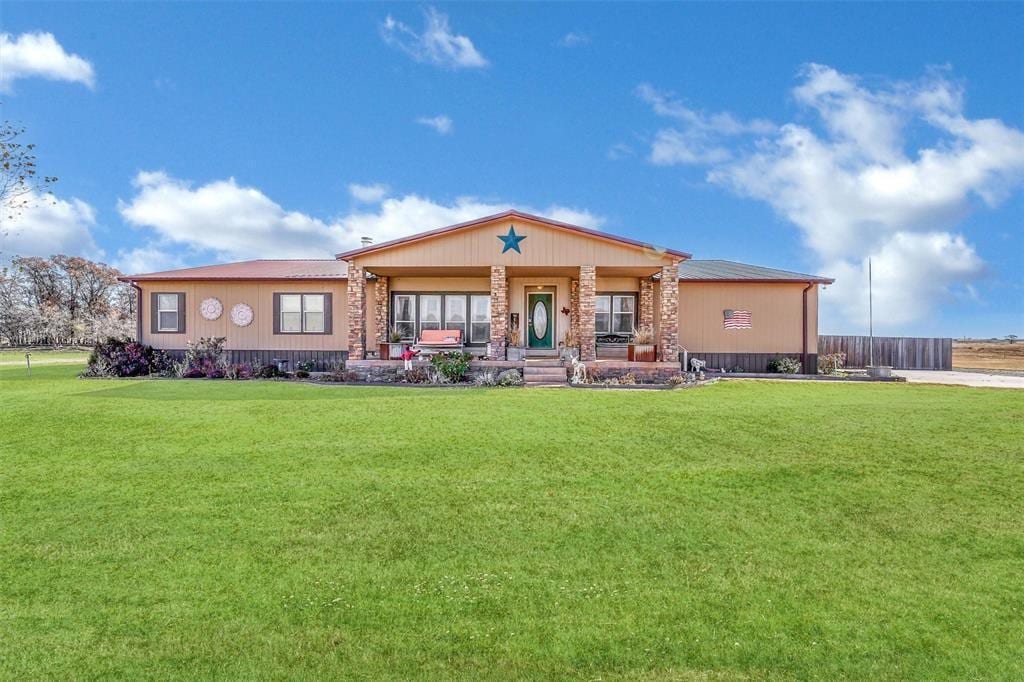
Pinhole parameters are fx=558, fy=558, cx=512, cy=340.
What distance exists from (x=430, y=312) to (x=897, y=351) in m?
19.3

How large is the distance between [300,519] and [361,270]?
1325cm

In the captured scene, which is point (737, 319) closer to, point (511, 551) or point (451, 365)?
point (451, 365)

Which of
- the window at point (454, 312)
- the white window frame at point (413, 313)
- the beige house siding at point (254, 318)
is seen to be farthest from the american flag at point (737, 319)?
the beige house siding at point (254, 318)

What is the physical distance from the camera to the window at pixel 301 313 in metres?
20.0

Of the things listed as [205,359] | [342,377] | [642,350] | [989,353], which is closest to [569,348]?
[642,350]

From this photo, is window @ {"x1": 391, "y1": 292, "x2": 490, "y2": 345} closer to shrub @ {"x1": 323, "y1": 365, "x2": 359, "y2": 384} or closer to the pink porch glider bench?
the pink porch glider bench

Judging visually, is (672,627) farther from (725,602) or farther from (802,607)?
(802,607)

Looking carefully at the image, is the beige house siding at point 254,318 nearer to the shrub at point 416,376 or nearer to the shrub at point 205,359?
the shrub at point 205,359

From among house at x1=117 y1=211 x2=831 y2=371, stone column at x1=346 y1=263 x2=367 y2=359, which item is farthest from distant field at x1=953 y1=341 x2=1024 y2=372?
stone column at x1=346 y1=263 x2=367 y2=359

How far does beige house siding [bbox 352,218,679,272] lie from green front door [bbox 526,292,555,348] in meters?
3.33

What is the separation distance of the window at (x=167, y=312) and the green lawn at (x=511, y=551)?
12.7m

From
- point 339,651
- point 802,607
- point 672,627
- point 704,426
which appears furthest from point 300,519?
point 704,426

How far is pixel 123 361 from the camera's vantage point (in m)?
17.5

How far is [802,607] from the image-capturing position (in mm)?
3701
